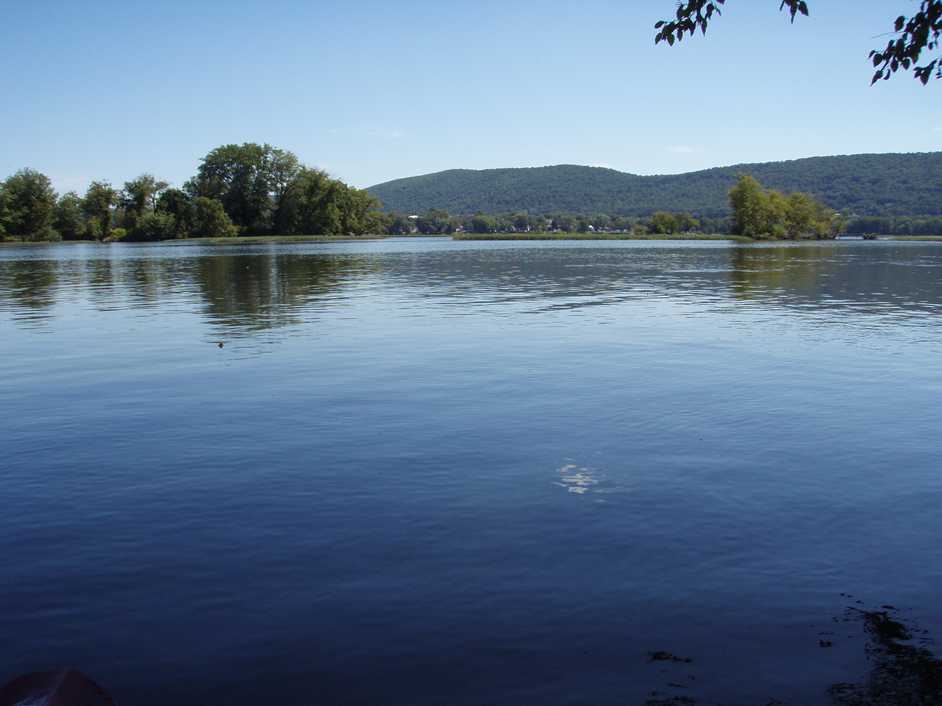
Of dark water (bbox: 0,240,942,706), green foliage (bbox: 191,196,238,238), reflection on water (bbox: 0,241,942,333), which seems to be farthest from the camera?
green foliage (bbox: 191,196,238,238)

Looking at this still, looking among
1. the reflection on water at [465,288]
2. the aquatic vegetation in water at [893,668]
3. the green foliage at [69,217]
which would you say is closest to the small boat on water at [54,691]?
the aquatic vegetation in water at [893,668]

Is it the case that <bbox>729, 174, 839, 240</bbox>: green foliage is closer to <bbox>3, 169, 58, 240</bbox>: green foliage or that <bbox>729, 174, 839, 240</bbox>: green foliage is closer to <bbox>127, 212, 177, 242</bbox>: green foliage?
<bbox>127, 212, 177, 242</bbox>: green foliage

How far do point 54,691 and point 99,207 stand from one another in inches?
8541

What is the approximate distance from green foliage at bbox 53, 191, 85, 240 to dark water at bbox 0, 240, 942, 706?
200 m

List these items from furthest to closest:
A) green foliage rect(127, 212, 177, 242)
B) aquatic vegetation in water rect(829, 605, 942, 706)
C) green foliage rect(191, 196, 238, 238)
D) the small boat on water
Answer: green foliage rect(191, 196, 238, 238) < green foliage rect(127, 212, 177, 242) < aquatic vegetation in water rect(829, 605, 942, 706) < the small boat on water

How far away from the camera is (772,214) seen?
183 m

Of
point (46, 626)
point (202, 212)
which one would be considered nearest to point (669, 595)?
point (46, 626)

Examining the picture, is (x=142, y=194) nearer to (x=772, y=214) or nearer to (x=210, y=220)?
(x=210, y=220)

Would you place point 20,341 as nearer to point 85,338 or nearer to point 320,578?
point 85,338

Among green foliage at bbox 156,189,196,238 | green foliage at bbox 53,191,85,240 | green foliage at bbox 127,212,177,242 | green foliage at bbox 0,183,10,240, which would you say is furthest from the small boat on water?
green foliage at bbox 53,191,85,240

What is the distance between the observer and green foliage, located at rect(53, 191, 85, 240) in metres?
196

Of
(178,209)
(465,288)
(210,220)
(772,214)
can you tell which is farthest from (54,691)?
(178,209)

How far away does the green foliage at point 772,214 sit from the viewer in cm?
18088

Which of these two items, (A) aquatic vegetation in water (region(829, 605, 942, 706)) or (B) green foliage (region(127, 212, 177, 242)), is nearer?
(A) aquatic vegetation in water (region(829, 605, 942, 706))
